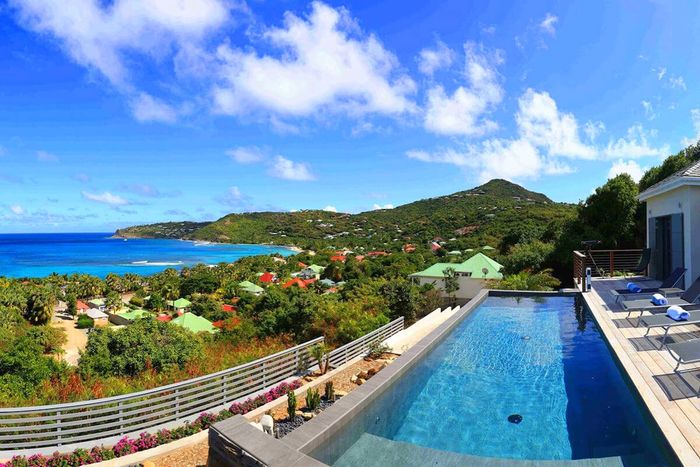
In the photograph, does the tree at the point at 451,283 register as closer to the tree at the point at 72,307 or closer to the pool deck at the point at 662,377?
the pool deck at the point at 662,377

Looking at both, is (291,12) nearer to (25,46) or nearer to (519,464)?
(25,46)

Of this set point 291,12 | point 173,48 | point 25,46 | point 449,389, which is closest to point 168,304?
point 25,46

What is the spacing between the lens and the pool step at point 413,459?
193 inches

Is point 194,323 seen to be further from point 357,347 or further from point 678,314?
point 678,314

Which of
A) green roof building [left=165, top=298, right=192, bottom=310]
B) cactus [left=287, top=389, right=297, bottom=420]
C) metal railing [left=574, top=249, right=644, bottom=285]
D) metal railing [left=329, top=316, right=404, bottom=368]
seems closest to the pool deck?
cactus [left=287, top=389, right=297, bottom=420]

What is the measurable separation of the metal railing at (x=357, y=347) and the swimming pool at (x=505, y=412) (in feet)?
5.19

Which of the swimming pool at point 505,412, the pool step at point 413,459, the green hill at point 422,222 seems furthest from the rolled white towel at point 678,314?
the green hill at point 422,222

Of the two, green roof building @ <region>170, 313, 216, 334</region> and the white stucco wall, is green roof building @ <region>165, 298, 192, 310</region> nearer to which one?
green roof building @ <region>170, 313, 216, 334</region>

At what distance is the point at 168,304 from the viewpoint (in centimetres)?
5675

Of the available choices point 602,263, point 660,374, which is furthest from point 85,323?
point 660,374

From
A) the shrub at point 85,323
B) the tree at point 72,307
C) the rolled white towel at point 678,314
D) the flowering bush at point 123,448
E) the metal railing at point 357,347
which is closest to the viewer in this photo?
the flowering bush at point 123,448

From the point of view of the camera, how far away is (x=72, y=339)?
39.6 metres

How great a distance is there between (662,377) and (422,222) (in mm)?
117142

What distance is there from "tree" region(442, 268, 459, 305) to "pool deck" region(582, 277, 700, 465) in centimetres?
1941
